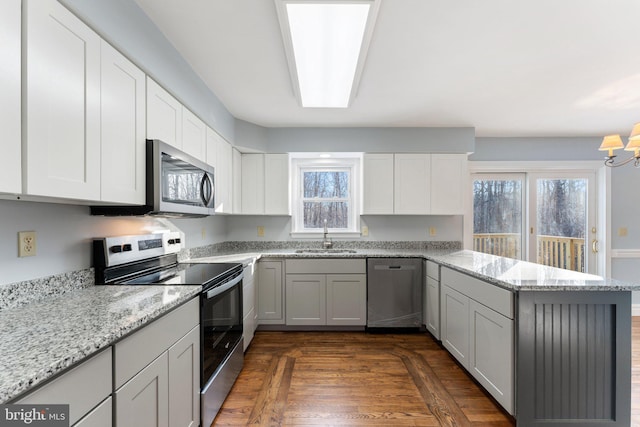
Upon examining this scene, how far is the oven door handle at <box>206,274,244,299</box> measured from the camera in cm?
171

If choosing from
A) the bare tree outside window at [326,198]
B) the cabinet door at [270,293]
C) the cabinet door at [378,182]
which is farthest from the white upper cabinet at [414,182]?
the cabinet door at [270,293]

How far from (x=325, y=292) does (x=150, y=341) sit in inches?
85.2

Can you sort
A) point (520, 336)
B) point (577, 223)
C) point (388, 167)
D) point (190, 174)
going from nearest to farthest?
point (520, 336) → point (190, 174) → point (388, 167) → point (577, 223)

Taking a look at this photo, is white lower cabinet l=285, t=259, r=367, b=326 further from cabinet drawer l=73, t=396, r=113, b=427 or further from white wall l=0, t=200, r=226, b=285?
cabinet drawer l=73, t=396, r=113, b=427

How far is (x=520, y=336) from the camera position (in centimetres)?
167

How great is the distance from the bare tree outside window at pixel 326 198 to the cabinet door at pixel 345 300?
0.94 metres

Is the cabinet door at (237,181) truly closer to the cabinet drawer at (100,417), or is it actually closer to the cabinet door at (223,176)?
the cabinet door at (223,176)

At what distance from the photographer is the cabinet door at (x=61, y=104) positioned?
97cm

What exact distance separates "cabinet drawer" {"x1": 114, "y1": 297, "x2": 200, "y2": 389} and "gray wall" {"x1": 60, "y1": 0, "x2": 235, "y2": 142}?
4.23ft

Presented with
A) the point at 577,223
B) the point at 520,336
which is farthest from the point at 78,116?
the point at 577,223

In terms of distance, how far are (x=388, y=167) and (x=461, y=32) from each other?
1886mm

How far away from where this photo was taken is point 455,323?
242cm

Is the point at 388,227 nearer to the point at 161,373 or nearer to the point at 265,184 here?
the point at 265,184

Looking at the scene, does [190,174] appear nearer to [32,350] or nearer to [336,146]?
[32,350]
